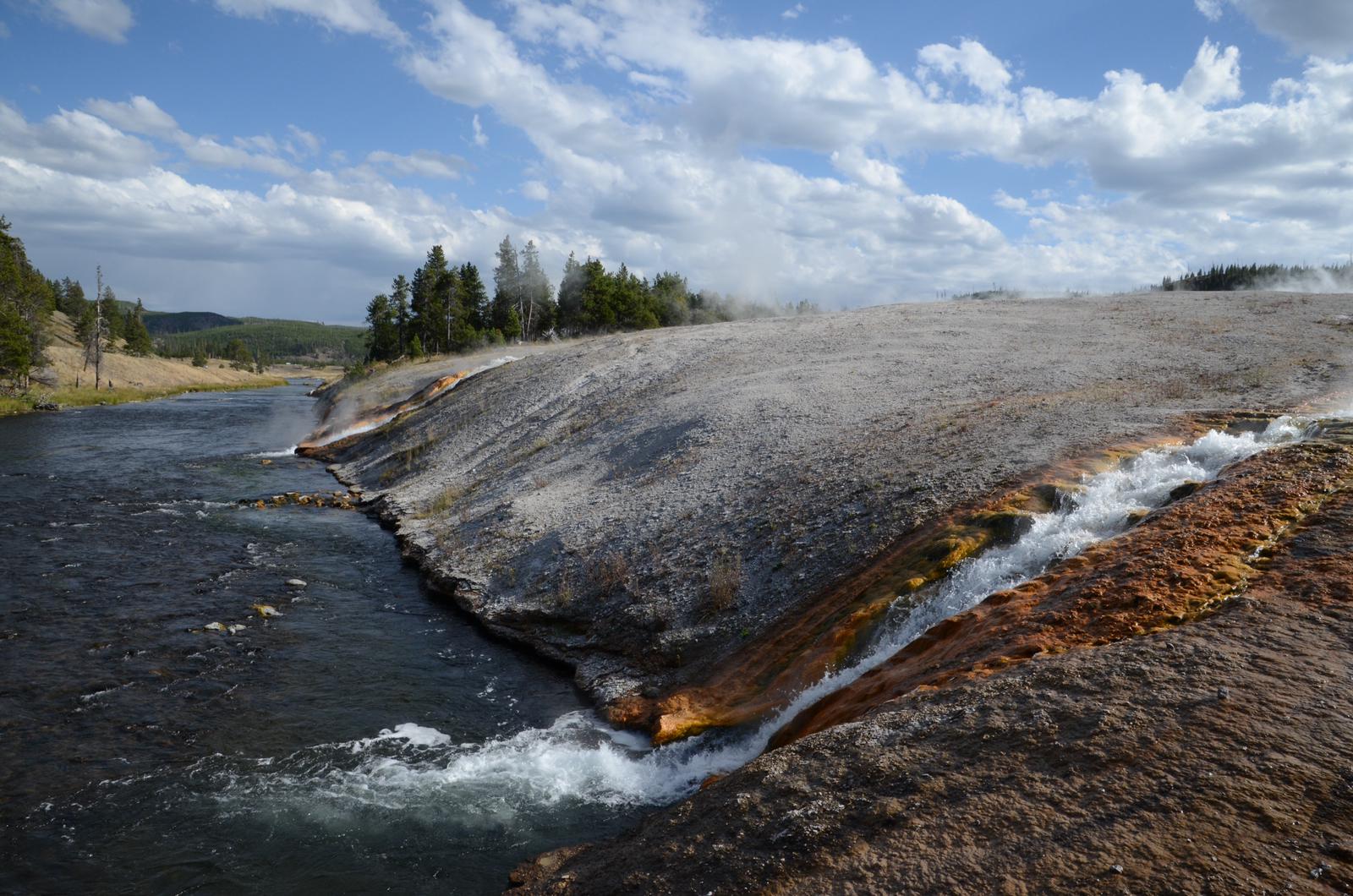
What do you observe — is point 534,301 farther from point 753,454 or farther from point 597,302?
point 753,454

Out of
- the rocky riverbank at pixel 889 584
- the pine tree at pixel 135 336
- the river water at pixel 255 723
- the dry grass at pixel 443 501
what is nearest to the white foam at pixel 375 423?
the rocky riverbank at pixel 889 584

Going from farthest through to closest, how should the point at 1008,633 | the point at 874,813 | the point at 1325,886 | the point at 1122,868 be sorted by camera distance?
the point at 1008,633 < the point at 874,813 < the point at 1122,868 < the point at 1325,886

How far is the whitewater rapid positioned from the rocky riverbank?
472 mm

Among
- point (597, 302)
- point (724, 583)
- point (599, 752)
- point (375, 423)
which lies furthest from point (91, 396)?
point (599, 752)

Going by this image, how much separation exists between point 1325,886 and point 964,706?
3.17 m

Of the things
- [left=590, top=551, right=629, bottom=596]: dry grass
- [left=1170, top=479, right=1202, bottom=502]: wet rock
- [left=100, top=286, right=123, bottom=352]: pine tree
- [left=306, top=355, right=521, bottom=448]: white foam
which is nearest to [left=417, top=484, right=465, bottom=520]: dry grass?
[left=590, top=551, right=629, bottom=596]: dry grass

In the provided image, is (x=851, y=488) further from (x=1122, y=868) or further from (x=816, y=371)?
(x=816, y=371)

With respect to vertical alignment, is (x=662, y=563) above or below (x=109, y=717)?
above

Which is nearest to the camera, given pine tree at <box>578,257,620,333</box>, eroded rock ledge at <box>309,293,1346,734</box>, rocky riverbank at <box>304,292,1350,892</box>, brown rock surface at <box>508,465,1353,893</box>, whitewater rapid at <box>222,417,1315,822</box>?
brown rock surface at <box>508,465,1353,893</box>

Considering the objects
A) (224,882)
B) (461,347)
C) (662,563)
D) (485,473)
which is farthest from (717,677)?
(461,347)

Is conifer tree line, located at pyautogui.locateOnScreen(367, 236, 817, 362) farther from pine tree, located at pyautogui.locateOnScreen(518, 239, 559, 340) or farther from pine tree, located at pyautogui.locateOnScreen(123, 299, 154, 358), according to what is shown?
pine tree, located at pyautogui.locateOnScreen(123, 299, 154, 358)

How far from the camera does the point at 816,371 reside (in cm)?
2808

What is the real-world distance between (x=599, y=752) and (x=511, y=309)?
7407 centimetres

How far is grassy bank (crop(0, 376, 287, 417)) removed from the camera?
1980 inches
